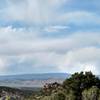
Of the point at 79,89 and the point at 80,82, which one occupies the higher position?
the point at 80,82

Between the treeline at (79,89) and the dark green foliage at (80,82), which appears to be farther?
the dark green foliage at (80,82)

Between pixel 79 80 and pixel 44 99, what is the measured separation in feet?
38.6

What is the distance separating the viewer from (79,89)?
95.9m

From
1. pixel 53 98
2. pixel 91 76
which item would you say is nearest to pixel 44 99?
pixel 53 98

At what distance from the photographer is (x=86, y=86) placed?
98.2 metres

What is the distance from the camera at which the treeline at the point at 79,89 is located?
86.5 meters

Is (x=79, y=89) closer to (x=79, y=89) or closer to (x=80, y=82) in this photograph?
(x=79, y=89)

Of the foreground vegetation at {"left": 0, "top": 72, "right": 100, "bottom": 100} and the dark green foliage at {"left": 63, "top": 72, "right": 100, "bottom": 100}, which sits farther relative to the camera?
the dark green foliage at {"left": 63, "top": 72, "right": 100, "bottom": 100}

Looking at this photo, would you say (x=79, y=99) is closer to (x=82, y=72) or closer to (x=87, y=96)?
(x=87, y=96)

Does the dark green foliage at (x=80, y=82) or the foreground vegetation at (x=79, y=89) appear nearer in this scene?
the foreground vegetation at (x=79, y=89)

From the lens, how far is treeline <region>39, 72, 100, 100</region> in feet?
284

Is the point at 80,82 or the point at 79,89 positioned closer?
the point at 79,89

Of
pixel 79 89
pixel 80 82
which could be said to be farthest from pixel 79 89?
pixel 80 82

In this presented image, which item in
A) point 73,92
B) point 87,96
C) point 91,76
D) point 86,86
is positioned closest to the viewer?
point 87,96
